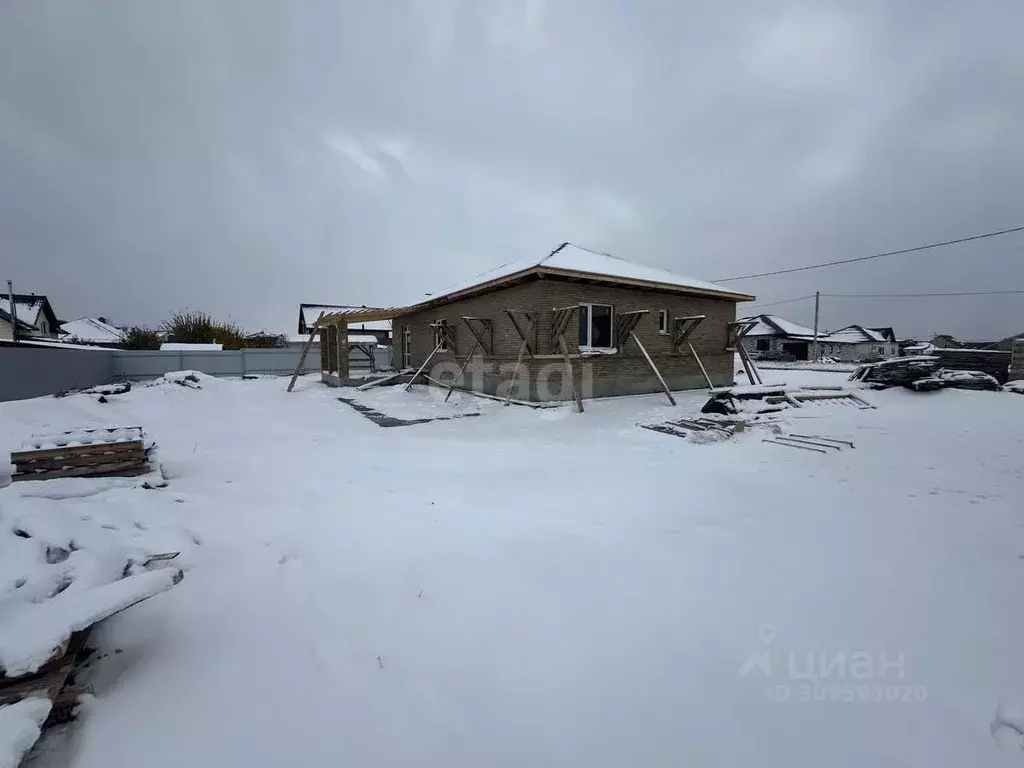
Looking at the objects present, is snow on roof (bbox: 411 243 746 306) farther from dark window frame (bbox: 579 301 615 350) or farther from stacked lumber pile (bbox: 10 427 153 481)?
stacked lumber pile (bbox: 10 427 153 481)

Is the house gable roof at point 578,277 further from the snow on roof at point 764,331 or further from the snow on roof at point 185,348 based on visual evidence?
the snow on roof at point 764,331

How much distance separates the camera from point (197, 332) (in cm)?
2664

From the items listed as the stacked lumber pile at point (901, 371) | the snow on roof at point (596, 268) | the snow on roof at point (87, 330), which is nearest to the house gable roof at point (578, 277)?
the snow on roof at point (596, 268)

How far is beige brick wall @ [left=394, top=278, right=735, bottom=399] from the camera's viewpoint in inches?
389

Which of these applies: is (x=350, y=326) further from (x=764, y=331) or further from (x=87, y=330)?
(x=764, y=331)

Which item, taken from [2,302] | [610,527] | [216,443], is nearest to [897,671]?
[610,527]

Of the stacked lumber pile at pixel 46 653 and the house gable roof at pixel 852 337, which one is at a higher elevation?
the house gable roof at pixel 852 337

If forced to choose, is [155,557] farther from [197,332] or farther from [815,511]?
[197,332]

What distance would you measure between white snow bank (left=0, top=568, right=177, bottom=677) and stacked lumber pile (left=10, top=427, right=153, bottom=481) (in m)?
3.29

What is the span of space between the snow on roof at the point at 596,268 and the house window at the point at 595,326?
95 cm

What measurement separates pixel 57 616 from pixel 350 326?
94.5ft

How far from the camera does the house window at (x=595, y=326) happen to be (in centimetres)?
1051

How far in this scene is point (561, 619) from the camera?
7.61ft

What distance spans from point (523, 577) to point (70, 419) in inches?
428
